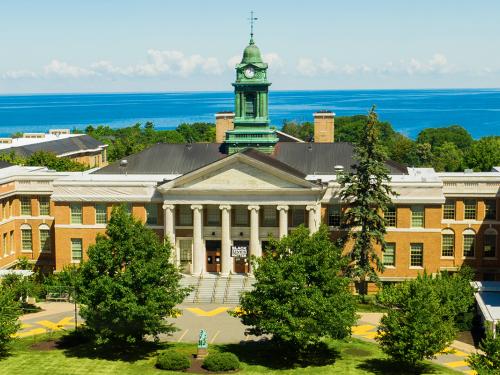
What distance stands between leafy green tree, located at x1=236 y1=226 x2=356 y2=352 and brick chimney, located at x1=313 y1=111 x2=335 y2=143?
1703 inches


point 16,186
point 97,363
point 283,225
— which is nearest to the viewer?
point 97,363

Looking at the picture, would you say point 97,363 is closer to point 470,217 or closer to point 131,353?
point 131,353

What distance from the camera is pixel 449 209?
71375 mm

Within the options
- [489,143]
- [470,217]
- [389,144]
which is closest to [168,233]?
[470,217]

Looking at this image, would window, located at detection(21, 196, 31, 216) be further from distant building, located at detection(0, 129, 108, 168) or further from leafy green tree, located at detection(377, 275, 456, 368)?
distant building, located at detection(0, 129, 108, 168)

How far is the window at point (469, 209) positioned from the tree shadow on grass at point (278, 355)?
79.9 feet

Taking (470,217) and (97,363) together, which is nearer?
(97,363)

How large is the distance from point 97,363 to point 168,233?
21.4 m

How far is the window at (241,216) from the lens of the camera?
69.6 meters

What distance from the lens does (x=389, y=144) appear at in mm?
168625

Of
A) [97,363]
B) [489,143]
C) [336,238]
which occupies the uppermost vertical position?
[489,143]

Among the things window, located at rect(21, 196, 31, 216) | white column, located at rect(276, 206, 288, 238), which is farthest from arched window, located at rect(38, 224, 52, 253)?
white column, located at rect(276, 206, 288, 238)

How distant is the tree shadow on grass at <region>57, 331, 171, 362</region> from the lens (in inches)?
1966

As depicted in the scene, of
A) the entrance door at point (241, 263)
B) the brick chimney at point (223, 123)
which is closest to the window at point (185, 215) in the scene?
the entrance door at point (241, 263)
